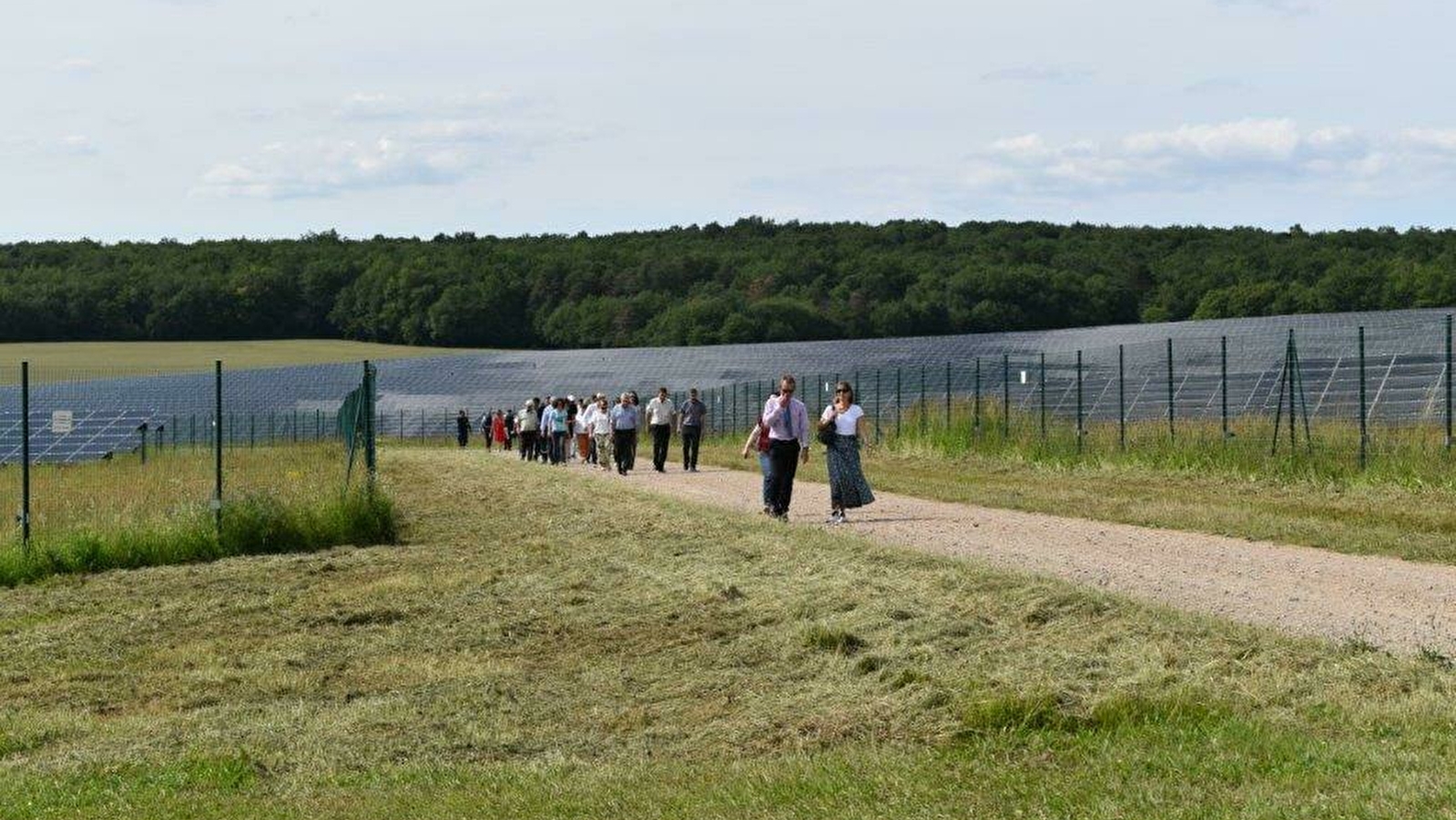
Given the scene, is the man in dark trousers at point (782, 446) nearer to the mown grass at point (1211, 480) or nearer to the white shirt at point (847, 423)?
the white shirt at point (847, 423)

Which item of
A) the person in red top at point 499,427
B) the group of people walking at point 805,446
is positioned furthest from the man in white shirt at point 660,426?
the person in red top at point 499,427

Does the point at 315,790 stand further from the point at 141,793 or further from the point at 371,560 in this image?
the point at 371,560

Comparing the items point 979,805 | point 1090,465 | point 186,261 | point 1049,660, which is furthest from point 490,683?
point 186,261

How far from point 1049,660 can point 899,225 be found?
384 ft

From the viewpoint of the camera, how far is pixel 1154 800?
7398 millimetres

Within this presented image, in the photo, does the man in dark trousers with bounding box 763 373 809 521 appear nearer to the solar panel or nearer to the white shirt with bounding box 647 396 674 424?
the white shirt with bounding box 647 396 674 424

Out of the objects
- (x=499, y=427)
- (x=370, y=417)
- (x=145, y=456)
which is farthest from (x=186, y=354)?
(x=370, y=417)

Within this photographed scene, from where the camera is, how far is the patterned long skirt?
21.1 m

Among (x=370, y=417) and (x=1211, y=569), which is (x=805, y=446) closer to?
(x=370, y=417)

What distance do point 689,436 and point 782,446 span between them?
13.6 metres

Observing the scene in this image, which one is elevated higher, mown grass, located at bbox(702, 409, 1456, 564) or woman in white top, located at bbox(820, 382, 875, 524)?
woman in white top, located at bbox(820, 382, 875, 524)

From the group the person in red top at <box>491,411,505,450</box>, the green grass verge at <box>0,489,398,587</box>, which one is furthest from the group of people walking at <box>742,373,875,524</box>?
the person in red top at <box>491,411,505,450</box>

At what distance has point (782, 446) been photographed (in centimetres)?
2186

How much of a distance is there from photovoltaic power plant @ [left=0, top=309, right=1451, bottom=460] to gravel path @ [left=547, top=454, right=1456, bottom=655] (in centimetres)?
1397
